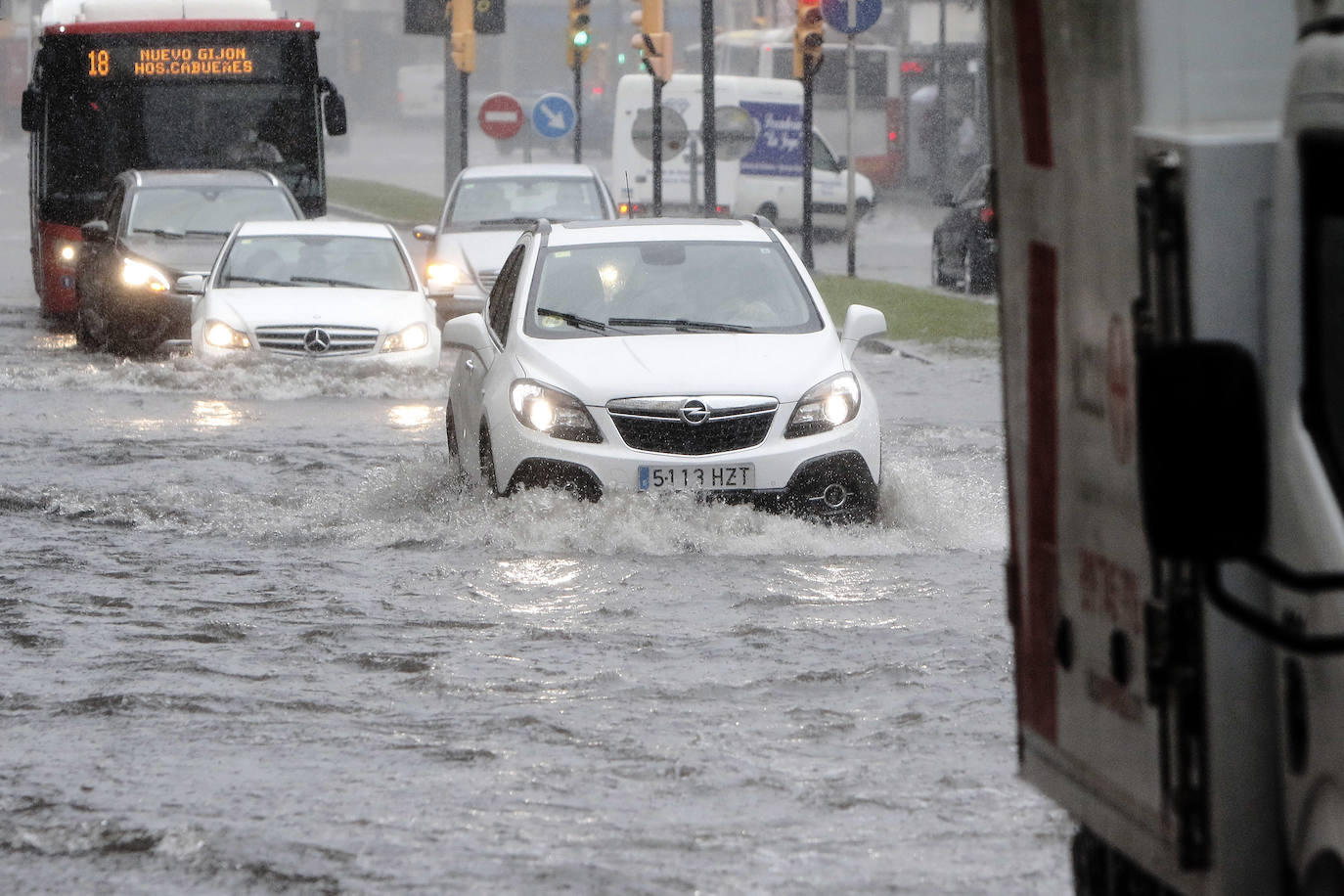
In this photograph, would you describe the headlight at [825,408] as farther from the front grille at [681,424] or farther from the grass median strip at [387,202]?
the grass median strip at [387,202]

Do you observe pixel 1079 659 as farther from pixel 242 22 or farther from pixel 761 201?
pixel 761 201

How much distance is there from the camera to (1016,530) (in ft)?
14.4

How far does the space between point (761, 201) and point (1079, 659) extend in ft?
125

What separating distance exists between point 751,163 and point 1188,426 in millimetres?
35049

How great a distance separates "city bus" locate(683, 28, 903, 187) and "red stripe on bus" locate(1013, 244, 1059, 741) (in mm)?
43715

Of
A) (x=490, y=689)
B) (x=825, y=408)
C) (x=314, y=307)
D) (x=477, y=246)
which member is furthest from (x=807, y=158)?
(x=490, y=689)

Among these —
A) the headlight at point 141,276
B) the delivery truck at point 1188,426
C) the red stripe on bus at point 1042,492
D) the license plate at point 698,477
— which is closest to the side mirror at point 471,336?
the license plate at point 698,477

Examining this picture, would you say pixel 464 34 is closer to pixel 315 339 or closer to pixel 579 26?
pixel 579 26

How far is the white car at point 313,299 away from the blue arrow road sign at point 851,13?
945 cm

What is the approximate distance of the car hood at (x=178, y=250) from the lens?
20422 millimetres

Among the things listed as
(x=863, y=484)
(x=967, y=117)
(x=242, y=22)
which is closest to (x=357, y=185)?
(x=967, y=117)

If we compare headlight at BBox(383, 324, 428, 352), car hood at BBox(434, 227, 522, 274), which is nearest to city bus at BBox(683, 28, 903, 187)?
car hood at BBox(434, 227, 522, 274)

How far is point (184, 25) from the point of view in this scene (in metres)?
24.2

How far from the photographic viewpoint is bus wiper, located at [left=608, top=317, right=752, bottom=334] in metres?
11.2
